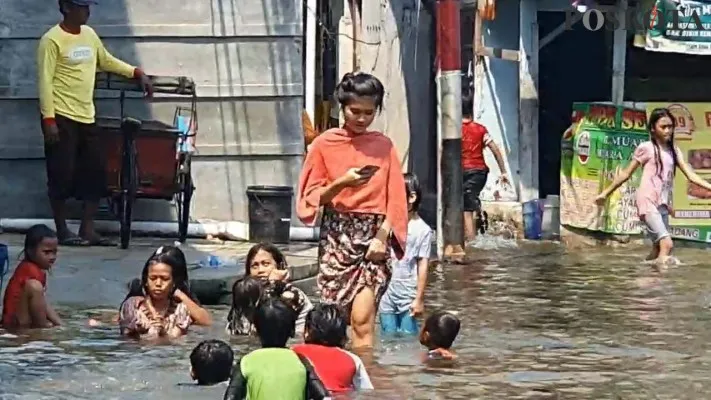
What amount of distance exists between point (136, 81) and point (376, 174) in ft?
17.6

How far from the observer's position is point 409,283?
373 inches

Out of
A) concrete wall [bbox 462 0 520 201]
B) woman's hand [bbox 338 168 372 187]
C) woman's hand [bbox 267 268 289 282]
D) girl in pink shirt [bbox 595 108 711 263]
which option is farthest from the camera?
concrete wall [bbox 462 0 520 201]

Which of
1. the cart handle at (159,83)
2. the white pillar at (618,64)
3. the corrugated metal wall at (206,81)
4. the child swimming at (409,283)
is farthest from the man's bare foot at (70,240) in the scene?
the white pillar at (618,64)

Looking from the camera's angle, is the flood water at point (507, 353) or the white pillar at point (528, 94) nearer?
the flood water at point (507, 353)

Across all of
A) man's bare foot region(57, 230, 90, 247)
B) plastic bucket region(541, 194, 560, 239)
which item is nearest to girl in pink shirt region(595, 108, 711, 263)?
plastic bucket region(541, 194, 560, 239)

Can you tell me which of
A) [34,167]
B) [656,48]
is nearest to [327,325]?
[34,167]

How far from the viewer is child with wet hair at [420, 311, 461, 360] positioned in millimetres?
8461

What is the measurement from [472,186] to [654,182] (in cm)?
269

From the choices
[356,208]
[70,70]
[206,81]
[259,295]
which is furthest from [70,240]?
[356,208]

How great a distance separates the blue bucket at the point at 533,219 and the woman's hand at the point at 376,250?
31.6 feet

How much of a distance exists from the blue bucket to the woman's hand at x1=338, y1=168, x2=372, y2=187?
987 cm

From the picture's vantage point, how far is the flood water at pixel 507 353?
760 cm

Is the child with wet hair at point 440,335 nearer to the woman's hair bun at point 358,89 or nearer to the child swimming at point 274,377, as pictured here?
the woman's hair bun at point 358,89

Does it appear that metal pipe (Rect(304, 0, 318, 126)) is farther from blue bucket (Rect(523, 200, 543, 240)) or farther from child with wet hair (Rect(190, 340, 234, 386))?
child with wet hair (Rect(190, 340, 234, 386))
